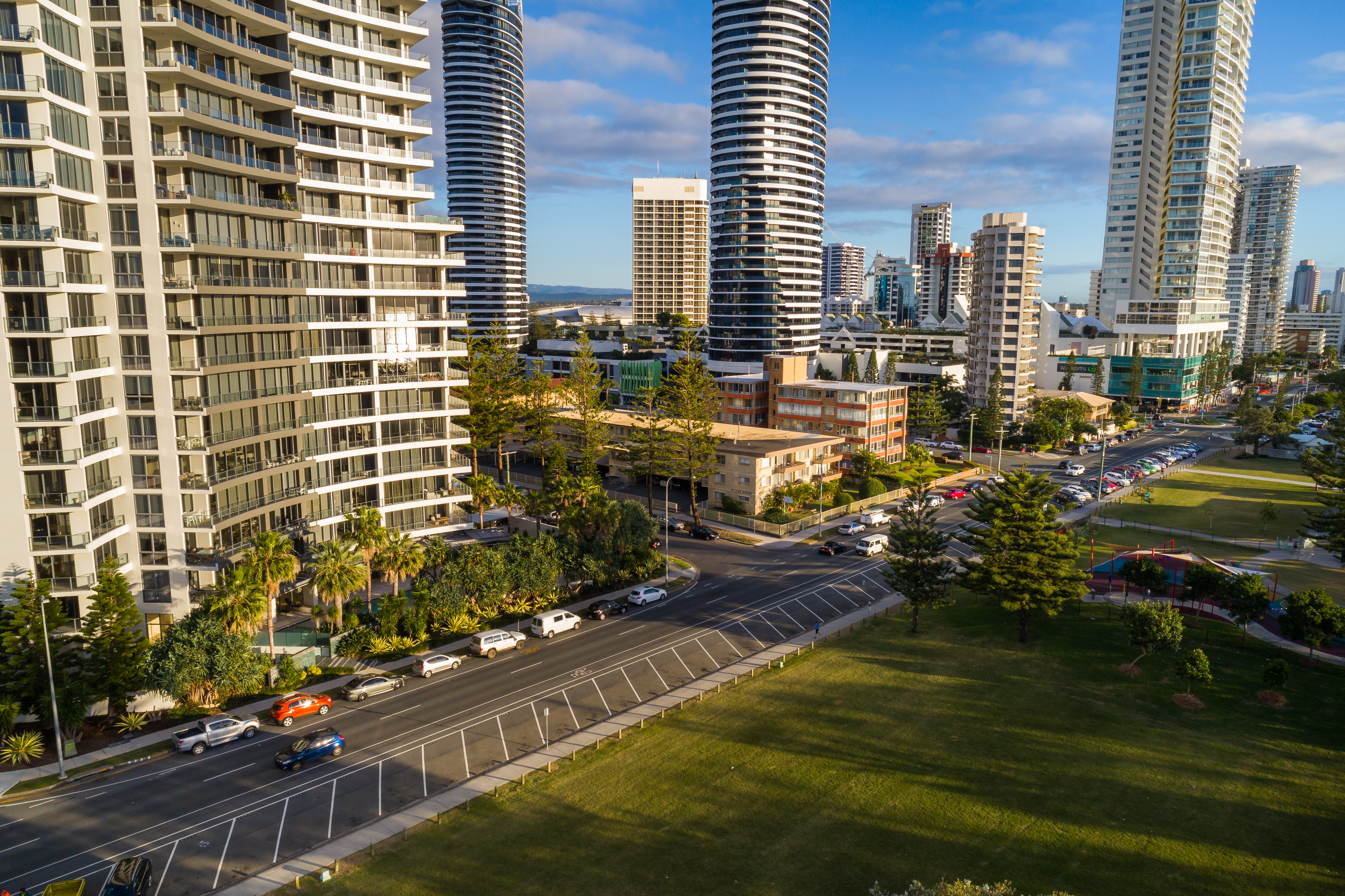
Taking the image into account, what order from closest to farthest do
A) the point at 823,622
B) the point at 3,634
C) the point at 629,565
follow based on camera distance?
the point at 3,634 → the point at 823,622 → the point at 629,565

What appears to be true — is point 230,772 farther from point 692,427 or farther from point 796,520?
point 796,520

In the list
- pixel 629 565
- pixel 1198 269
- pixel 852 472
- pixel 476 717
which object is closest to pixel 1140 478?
pixel 852 472

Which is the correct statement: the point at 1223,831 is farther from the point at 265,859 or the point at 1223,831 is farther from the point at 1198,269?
the point at 1198,269

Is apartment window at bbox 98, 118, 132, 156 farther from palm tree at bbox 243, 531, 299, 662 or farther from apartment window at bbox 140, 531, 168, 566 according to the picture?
palm tree at bbox 243, 531, 299, 662

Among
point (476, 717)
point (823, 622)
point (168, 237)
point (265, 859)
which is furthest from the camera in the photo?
point (823, 622)

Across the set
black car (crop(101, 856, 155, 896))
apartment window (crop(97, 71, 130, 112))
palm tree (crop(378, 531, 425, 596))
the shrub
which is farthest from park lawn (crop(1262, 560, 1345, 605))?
apartment window (crop(97, 71, 130, 112))

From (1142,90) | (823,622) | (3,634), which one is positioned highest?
(1142,90)

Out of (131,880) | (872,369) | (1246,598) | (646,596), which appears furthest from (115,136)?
(872,369)
